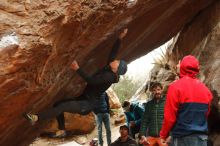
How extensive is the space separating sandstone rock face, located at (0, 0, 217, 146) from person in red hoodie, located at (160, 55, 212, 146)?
7.35 feet

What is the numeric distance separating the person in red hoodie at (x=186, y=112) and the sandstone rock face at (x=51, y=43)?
2242 millimetres

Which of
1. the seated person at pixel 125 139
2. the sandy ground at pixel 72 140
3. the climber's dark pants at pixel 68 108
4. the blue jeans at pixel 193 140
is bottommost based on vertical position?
the sandy ground at pixel 72 140

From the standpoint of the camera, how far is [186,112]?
5391 mm

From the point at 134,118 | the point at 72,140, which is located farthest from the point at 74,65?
the point at 72,140

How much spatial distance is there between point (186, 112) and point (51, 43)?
2.47 metres

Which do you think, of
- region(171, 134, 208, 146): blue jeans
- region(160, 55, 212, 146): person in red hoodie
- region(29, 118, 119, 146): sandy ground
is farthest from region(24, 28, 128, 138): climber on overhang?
region(29, 118, 119, 146): sandy ground

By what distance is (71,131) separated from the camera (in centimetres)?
1683

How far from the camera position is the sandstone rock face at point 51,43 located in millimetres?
6094

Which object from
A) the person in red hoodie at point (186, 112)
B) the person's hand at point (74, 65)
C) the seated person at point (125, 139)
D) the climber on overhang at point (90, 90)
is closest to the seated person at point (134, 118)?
the seated person at point (125, 139)

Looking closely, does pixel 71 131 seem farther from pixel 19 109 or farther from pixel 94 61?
pixel 19 109

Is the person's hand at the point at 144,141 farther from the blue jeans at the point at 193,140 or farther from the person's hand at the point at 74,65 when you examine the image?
the blue jeans at the point at 193,140

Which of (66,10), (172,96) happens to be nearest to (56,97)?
(66,10)

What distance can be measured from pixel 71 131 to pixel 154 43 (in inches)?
274

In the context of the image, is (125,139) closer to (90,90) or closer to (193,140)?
(90,90)
